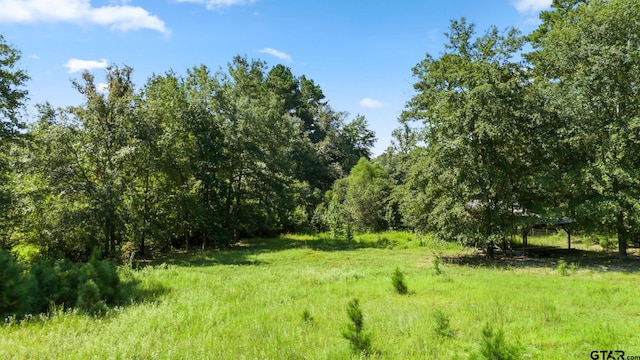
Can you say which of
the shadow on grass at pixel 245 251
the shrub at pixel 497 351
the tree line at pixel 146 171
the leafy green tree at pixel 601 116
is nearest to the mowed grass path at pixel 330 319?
the shrub at pixel 497 351

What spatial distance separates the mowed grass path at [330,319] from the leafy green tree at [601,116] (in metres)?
3.78

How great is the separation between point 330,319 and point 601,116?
593 inches

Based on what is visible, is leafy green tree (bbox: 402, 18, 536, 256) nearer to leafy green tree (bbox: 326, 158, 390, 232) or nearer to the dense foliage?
the dense foliage

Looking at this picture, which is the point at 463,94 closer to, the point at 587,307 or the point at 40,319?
the point at 587,307

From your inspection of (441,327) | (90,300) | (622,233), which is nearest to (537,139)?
(622,233)

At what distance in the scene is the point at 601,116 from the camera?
15.7 m

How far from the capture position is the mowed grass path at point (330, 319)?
5.65m

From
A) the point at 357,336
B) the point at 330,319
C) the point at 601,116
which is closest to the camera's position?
the point at 357,336

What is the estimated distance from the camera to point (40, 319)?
7305 mm

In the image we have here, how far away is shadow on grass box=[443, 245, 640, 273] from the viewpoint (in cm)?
1470

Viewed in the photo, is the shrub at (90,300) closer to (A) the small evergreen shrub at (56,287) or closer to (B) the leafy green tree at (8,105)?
(A) the small evergreen shrub at (56,287)

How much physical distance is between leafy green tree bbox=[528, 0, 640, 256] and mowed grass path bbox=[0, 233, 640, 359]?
378 cm

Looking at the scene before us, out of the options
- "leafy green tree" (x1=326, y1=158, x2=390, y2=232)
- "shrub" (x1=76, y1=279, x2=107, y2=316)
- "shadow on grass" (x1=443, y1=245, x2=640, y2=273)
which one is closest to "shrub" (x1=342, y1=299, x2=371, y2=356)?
"shrub" (x1=76, y1=279, x2=107, y2=316)

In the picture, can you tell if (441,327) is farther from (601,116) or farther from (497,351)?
(601,116)
